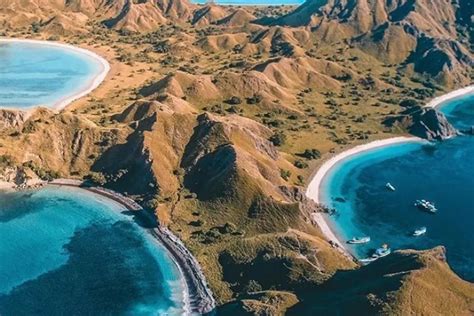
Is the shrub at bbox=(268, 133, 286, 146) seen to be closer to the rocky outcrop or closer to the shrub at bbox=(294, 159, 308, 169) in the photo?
the shrub at bbox=(294, 159, 308, 169)

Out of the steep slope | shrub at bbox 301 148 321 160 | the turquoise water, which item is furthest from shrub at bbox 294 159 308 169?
the steep slope

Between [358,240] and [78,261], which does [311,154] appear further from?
[78,261]

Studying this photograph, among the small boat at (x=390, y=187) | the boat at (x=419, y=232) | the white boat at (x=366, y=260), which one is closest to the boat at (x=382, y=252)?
the white boat at (x=366, y=260)

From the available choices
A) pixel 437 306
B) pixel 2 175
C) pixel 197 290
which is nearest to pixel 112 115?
pixel 2 175

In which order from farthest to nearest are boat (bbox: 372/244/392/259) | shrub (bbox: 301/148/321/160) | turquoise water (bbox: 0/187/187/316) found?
shrub (bbox: 301/148/321/160)
boat (bbox: 372/244/392/259)
turquoise water (bbox: 0/187/187/316)

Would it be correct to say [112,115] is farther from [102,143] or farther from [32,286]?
[32,286]

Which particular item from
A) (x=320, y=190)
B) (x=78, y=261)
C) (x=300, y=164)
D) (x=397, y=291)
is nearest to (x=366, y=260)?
(x=397, y=291)
